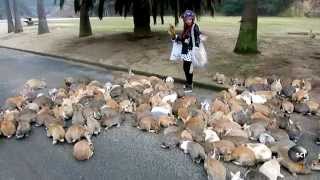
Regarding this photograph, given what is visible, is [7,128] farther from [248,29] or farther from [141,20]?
[141,20]

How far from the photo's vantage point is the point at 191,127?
807 centimetres

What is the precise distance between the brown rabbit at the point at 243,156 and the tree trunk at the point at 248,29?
29.1 feet

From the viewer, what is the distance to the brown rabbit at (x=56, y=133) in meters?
8.38

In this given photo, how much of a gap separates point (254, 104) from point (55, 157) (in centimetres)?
372

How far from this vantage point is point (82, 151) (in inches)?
298

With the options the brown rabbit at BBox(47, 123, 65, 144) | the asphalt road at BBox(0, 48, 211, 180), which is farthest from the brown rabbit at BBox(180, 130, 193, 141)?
the brown rabbit at BBox(47, 123, 65, 144)

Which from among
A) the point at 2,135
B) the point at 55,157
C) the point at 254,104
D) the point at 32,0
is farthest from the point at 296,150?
the point at 32,0

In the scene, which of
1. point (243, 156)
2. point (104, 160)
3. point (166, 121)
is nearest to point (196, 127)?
point (166, 121)

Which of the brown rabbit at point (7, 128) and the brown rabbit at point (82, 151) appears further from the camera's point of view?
the brown rabbit at point (7, 128)

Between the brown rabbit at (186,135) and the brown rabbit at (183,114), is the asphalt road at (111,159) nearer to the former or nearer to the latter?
the brown rabbit at (186,135)

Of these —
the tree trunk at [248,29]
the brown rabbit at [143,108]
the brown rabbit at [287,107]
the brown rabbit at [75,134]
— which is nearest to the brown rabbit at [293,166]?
the brown rabbit at [287,107]

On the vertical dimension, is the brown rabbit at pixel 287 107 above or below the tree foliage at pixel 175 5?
below

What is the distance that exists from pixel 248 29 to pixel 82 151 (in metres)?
9.17

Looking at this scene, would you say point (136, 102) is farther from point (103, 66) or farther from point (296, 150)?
point (103, 66)
